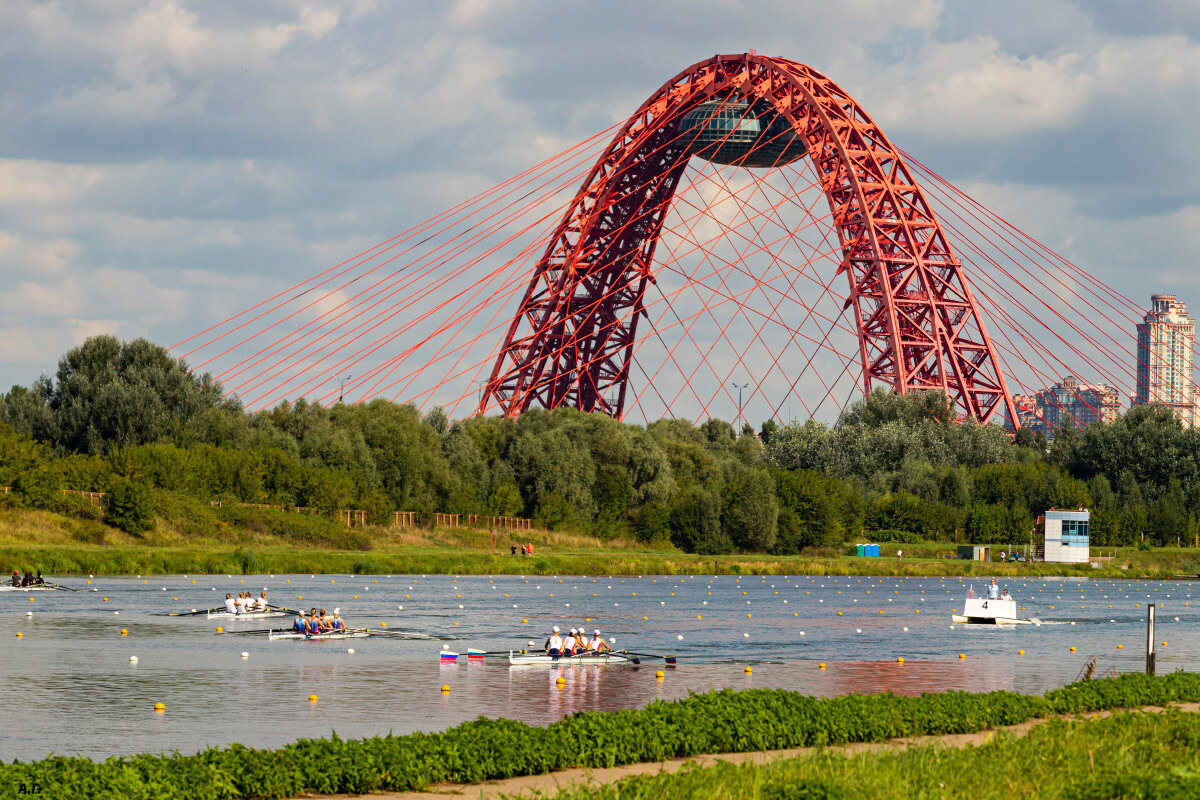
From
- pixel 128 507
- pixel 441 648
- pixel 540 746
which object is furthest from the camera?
pixel 128 507

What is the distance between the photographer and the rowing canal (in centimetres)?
3040

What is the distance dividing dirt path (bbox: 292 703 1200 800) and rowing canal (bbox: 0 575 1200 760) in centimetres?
667

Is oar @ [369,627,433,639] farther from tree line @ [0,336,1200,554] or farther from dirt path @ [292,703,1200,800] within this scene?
tree line @ [0,336,1200,554]

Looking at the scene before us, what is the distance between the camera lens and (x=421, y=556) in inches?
3807

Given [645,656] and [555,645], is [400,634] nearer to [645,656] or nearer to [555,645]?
[555,645]

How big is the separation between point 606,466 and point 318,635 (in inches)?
2871

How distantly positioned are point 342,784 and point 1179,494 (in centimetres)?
11956

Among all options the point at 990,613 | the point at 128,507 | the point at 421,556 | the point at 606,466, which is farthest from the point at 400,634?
the point at 606,466

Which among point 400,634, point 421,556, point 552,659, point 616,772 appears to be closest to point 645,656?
point 552,659

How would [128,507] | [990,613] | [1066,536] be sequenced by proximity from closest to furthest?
[990,613]
[128,507]
[1066,536]

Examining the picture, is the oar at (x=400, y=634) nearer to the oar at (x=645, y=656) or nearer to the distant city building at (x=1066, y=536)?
the oar at (x=645, y=656)

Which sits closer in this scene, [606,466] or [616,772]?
[616,772]

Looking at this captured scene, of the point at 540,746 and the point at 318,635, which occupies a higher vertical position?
the point at 540,746

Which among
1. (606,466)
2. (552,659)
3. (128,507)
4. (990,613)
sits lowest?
(552,659)
